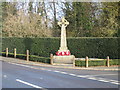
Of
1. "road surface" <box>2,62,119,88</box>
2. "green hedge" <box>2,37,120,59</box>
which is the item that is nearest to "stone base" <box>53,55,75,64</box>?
"green hedge" <box>2,37,120,59</box>

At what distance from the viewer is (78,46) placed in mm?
26109

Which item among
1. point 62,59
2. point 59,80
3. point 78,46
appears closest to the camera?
point 59,80

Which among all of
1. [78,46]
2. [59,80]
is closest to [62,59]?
[78,46]

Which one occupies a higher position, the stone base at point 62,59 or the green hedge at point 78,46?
the green hedge at point 78,46

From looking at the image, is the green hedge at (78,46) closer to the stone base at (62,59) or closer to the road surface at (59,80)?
the stone base at (62,59)

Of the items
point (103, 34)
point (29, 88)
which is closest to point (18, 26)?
point (103, 34)

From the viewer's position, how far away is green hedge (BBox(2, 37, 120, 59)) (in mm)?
24453

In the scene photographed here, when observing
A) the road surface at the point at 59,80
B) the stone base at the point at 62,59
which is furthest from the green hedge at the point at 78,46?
the road surface at the point at 59,80

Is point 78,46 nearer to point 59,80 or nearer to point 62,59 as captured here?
point 62,59

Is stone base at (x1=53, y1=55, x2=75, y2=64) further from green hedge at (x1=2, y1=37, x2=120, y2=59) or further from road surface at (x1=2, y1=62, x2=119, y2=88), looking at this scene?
road surface at (x1=2, y1=62, x2=119, y2=88)

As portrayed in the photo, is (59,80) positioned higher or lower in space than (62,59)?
lower

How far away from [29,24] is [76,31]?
24.7ft

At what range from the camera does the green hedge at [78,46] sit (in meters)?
24.5

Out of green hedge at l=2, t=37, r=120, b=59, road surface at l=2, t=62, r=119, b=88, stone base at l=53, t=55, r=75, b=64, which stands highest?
green hedge at l=2, t=37, r=120, b=59
